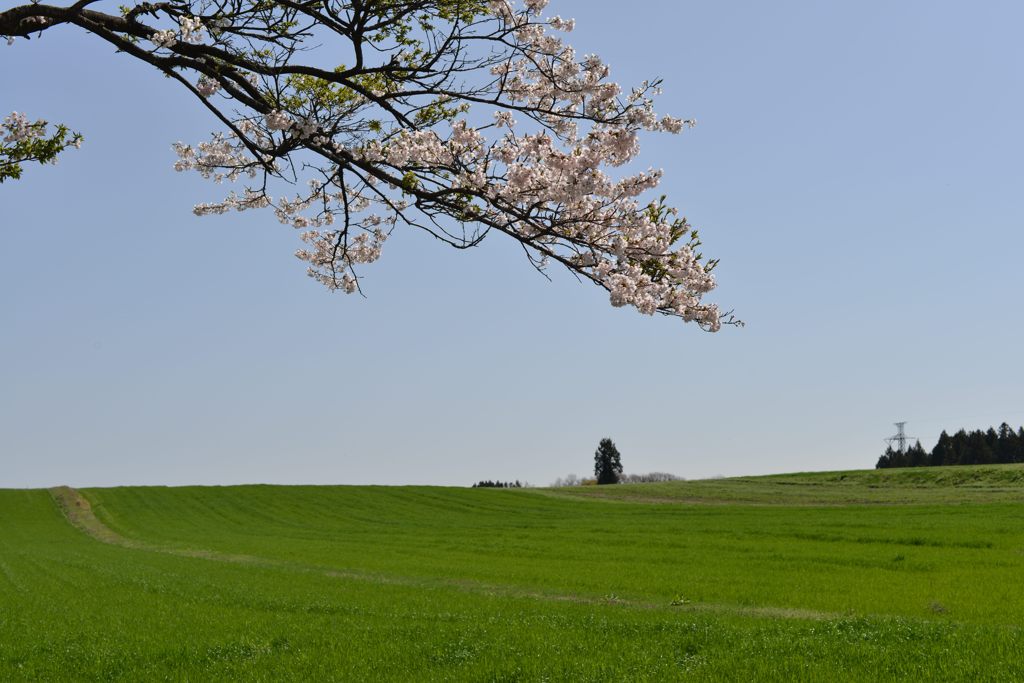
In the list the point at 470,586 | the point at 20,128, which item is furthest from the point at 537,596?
the point at 20,128

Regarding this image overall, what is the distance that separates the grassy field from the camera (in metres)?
12.8

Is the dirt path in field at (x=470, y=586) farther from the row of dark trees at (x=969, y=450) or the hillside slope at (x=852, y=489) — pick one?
the row of dark trees at (x=969, y=450)

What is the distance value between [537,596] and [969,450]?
99516mm

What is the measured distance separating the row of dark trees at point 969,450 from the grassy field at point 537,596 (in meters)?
51.0

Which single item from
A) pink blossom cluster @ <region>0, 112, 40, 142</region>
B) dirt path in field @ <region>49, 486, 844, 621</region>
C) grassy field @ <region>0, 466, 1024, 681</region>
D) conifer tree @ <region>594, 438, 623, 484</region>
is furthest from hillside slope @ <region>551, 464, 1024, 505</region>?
pink blossom cluster @ <region>0, 112, 40, 142</region>

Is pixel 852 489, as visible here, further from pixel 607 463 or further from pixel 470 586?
pixel 470 586

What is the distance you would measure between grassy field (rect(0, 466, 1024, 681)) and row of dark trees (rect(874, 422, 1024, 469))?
51.0m

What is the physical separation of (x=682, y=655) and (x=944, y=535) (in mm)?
26593

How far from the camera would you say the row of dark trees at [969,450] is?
104 meters

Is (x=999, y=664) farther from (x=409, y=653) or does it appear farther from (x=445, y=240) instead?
(x=445, y=240)

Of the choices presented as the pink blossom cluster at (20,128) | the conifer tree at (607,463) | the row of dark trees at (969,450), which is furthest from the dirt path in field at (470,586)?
the row of dark trees at (969,450)

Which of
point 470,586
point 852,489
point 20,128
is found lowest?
point 470,586

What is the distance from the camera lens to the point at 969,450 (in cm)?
10412

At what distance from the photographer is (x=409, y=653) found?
13602 mm
